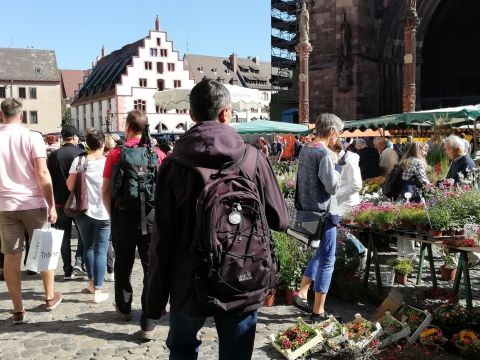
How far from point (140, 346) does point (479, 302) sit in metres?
3.45

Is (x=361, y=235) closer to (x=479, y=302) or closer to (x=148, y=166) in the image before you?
(x=479, y=302)

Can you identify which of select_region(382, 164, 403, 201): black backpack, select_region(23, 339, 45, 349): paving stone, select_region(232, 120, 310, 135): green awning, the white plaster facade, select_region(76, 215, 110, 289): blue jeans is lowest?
select_region(23, 339, 45, 349): paving stone

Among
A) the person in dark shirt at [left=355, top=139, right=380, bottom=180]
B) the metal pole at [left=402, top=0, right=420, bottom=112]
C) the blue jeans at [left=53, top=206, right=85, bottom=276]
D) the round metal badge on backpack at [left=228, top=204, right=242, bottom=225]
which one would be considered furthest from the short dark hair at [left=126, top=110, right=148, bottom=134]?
the metal pole at [left=402, top=0, right=420, bottom=112]

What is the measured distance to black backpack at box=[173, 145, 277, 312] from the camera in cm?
220

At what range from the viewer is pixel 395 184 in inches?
277

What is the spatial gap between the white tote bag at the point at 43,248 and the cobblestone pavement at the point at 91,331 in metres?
0.57

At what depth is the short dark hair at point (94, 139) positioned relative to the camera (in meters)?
5.49

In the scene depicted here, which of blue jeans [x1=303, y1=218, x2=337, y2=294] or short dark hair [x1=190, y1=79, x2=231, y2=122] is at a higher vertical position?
short dark hair [x1=190, y1=79, x2=231, y2=122]

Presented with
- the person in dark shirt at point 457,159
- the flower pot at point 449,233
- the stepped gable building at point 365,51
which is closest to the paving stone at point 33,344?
the flower pot at point 449,233

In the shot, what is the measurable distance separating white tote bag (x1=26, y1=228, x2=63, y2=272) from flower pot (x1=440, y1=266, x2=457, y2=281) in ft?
14.4

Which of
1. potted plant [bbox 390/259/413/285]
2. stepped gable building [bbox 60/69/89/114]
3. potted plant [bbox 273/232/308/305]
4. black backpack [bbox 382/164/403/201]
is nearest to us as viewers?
potted plant [bbox 273/232/308/305]

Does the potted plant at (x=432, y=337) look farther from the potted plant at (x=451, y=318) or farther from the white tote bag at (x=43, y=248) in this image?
the white tote bag at (x=43, y=248)

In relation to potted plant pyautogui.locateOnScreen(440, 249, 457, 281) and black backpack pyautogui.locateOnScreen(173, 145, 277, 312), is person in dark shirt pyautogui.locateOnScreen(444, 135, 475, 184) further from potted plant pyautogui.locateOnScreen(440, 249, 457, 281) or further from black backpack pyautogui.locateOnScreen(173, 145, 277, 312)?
black backpack pyautogui.locateOnScreen(173, 145, 277, 312)

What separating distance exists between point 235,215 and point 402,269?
417 cm
